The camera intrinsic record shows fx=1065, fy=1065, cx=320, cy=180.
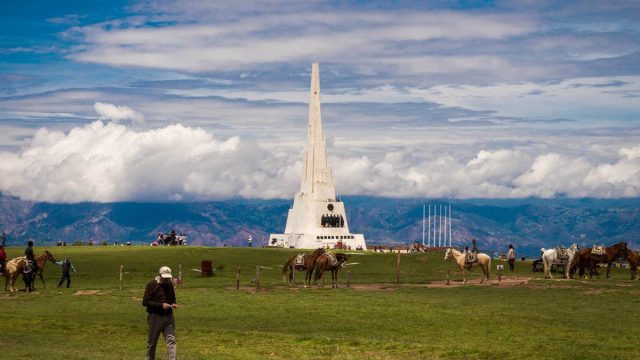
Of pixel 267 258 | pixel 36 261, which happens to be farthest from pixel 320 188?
pixel 36 261

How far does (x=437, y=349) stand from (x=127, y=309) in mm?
18775

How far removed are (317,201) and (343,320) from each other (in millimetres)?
99926

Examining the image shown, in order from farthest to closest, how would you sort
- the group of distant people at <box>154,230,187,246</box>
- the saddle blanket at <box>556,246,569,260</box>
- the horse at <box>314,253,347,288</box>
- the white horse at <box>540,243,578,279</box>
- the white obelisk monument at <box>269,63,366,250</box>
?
1. the white obelisk monument at <box>269,63,366,250</box>
2. the group of distant people at <box>154,230,187,246</box>
3. the saddle blanket at <box>556,246,569,260</box>
4. the white horse at <box>540,243,578,279</box>
5. the horse at <box>314,253,347,288</box>

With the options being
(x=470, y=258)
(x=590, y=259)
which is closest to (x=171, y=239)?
(x=470, y=258)

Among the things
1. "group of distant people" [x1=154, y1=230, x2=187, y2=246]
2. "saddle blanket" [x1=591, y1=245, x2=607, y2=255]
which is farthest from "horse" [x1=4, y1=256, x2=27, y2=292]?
"group of distant people" [x1=154, y1=230, x2=187, y2=246]

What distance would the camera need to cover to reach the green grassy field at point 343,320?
3469 centimetres

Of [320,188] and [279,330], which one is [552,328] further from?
Answer: [320,188]

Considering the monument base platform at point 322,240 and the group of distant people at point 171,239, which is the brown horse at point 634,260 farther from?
the monument base platform at point 322,240

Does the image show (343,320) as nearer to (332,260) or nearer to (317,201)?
(332,260)

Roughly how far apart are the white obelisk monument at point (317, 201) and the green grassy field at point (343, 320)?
71910mm

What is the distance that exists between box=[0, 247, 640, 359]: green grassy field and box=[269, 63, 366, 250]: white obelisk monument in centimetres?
7191

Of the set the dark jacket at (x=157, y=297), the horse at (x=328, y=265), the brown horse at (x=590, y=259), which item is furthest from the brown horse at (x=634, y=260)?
the dark jacket at (x=157, y=297)

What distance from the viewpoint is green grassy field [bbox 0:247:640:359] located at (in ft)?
114

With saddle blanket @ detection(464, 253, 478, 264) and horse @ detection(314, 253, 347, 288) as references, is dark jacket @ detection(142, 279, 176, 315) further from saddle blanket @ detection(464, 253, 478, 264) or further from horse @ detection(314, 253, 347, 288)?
saddle blanket @ detection(464, 253, 478, 264)
